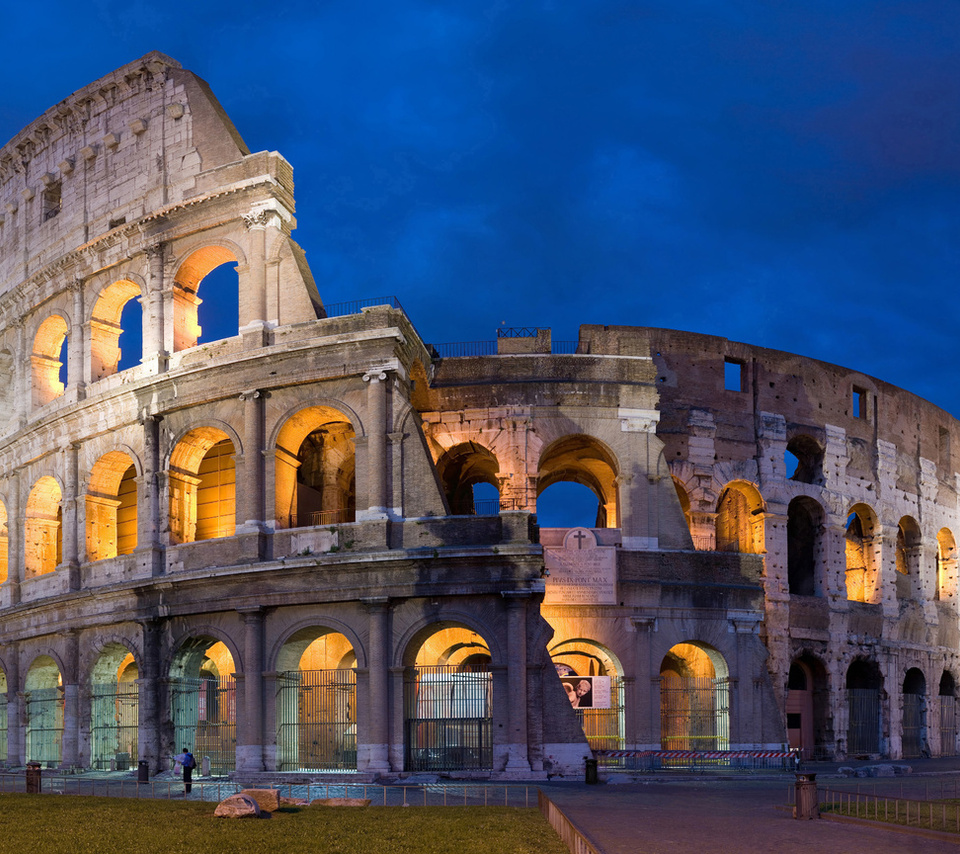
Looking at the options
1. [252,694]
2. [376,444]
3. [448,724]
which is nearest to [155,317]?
[376,444]

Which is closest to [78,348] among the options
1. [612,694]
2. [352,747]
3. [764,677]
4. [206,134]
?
[206,134]

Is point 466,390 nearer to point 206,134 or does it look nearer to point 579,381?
point 579,381

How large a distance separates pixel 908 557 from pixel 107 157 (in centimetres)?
2459

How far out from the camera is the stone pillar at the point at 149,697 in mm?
22531

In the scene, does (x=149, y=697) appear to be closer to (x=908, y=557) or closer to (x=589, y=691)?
(x=589, y=691)

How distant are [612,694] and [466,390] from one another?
7.55m

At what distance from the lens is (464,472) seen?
29703 millimetres

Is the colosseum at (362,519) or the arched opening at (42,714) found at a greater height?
the colosseum at (362,519)

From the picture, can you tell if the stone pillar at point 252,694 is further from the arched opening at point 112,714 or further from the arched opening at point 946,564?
the arched opening at point 946,564

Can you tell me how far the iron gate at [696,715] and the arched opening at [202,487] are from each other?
1039 cm

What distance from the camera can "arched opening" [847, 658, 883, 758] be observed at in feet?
95.1

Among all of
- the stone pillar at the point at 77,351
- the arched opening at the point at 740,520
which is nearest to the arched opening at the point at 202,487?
the stone pillar at the point at 77,351

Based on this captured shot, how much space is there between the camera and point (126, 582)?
2341cm

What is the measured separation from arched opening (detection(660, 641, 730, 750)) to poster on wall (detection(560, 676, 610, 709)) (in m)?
1.53
